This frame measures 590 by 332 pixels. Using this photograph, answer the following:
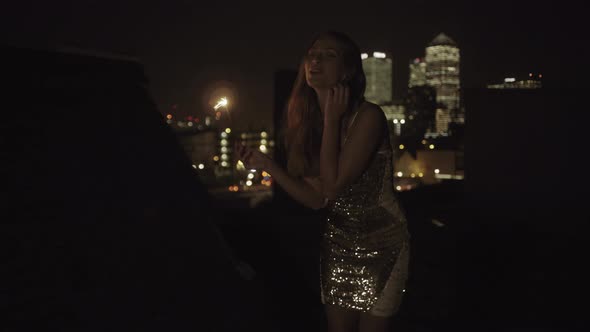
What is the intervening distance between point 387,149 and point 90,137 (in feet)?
13.0

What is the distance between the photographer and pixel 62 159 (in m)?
4.58

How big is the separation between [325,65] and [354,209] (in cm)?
59

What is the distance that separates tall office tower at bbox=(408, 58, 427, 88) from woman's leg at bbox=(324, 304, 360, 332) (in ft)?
438

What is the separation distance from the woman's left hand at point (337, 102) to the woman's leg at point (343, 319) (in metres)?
0.80

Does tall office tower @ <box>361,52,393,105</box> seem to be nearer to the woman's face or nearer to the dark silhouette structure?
the dark silhouette structure

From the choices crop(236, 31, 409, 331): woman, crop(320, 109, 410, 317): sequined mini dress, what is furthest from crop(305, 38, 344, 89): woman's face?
crop(320, 109, 410, 317): sequined mini dress

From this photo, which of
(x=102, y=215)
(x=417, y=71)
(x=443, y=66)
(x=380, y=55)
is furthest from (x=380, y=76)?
(x=102, y=215)

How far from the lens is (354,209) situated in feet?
6.46

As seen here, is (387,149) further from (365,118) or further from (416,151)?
(416,151)

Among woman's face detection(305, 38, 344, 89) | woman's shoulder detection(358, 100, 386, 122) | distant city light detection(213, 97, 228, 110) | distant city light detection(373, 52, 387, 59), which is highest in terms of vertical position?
A: distant city light detection(373, 52, 387, 59)

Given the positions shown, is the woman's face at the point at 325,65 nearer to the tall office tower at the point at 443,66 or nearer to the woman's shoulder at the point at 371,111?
the woman's shoulder at the point at 371,111

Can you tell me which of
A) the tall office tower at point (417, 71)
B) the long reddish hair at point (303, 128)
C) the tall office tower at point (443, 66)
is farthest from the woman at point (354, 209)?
the tall office tower at point (417, 71)

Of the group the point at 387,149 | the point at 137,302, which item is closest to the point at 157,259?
the point at 137,302

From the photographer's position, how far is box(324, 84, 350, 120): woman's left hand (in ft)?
5.91
